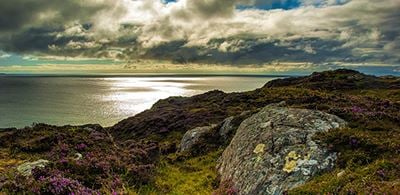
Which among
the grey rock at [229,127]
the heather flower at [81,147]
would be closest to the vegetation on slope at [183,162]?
the heather flower at [81,147]

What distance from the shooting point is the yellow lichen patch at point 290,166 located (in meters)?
11.9

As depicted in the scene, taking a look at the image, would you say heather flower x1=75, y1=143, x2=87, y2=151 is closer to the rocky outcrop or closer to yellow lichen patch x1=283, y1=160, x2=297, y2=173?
yellow lichen patch x1=283, y1=160, x2=297, y2=173

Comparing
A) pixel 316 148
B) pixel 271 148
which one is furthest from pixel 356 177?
Answer: pixel 271 148

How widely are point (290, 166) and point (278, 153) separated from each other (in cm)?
113

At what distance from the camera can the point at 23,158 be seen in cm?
1714

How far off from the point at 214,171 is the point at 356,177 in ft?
31.6

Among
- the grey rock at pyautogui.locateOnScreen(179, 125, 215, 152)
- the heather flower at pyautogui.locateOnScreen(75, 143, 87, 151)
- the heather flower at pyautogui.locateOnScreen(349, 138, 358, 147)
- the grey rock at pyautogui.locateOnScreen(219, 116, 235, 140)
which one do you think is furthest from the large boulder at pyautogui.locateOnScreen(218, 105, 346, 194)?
the grey rock at pyautogui.locateOnScreen(179, 125, 215, 152)

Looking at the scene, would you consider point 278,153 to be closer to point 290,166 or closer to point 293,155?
point 293,155

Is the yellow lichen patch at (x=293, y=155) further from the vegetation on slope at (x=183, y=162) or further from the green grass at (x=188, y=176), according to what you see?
the green grass at (x=188, y=176)

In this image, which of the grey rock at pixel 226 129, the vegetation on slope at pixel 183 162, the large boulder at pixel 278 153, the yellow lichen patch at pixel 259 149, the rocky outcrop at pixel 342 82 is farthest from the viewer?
the rocky outcrop at pixel 342 82

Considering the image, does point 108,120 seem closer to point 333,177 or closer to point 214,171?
point 214,171

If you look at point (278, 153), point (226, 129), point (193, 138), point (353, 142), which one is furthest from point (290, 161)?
point (193, 138)

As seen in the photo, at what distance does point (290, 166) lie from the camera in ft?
Answer: 39.7

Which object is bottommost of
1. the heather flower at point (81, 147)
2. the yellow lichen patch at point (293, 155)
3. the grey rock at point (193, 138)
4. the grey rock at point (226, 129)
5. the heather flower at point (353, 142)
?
the grey rock at point (193, 138)
